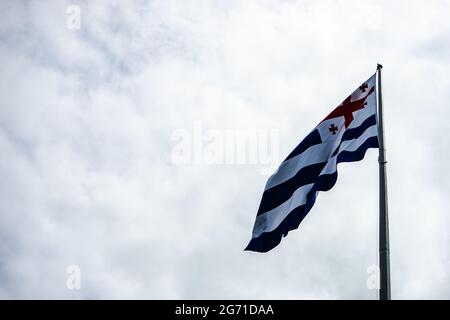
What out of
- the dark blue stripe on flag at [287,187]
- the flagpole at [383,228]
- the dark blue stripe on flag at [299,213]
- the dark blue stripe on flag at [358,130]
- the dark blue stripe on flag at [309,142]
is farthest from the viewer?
the dark blue stripe on flag at [309,142]

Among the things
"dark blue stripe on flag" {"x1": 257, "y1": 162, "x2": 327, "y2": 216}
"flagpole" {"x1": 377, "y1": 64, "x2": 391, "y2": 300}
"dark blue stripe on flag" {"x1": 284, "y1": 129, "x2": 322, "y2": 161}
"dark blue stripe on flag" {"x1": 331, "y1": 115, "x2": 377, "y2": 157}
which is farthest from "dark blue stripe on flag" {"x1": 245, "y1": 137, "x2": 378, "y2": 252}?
"dark blue stripe on flag" {"x1": 284, "y1": 129, "x2": 322, "y2": 161}

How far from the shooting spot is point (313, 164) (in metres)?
18.2

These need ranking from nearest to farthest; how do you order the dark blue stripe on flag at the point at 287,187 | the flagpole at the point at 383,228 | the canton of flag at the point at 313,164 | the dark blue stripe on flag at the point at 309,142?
the flagpole at the point at 383,228, the canton of flag at the point at 313,164, the dark blue stripe on flag at the point at 287,187, the dark blue stripe on flag at the point at 309,142

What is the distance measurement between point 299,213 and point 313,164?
1.33m

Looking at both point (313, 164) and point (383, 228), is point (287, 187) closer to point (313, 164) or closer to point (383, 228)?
point (313, 164)

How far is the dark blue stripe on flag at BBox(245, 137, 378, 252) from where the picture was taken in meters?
17.4

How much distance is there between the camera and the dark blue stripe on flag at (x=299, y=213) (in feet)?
57.2

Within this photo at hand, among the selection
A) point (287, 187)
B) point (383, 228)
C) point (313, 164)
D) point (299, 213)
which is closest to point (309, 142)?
point (313, 164)

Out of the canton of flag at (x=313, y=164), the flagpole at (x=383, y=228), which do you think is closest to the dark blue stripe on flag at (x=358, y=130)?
the canton of flag at (x=313, y=164)

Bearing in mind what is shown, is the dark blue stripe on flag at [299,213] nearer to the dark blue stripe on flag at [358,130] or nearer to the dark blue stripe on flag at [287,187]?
the dark blue stripe on flag at [358,130]
